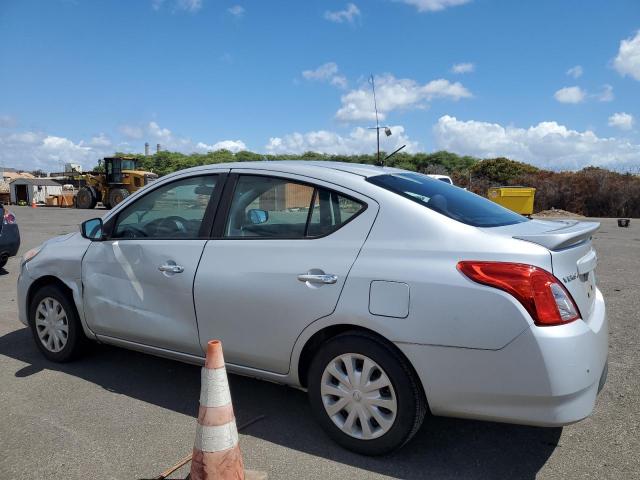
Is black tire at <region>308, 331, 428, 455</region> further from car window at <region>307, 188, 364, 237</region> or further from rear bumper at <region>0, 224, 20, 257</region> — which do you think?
rear bumper at <region>0, 224, 20, 257</region>

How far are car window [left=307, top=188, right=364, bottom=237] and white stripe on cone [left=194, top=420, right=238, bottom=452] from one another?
1205 millimetres

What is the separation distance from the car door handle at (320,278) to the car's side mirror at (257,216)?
0.59 meters

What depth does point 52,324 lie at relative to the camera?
4.25m

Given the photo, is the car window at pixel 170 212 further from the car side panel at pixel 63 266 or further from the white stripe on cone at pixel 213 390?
the white stripe on cone at pixel 213 390

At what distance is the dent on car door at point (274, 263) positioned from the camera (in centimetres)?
292

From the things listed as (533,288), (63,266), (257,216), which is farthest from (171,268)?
(533,288)

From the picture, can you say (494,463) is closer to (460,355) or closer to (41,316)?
(460,355)

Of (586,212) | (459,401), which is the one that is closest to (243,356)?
(459,401)

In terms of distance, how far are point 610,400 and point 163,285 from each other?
3208 mm

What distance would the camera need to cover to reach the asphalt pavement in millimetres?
2771

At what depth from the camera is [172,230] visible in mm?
3703

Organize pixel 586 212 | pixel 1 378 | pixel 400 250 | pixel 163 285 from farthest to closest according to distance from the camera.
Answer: pixel 586 212 → pixel 1 378 → pixel 163 285 → pixel 400 250

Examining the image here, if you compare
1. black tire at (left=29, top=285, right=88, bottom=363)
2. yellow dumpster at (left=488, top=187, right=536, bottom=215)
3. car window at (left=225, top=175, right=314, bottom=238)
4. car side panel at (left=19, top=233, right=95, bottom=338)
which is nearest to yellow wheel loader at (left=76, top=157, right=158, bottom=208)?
yellow dumpster at (left=488, top=187, right=536, bottom=215)

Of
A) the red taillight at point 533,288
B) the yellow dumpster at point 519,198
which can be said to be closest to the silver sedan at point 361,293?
the red taillight at point 533,288
